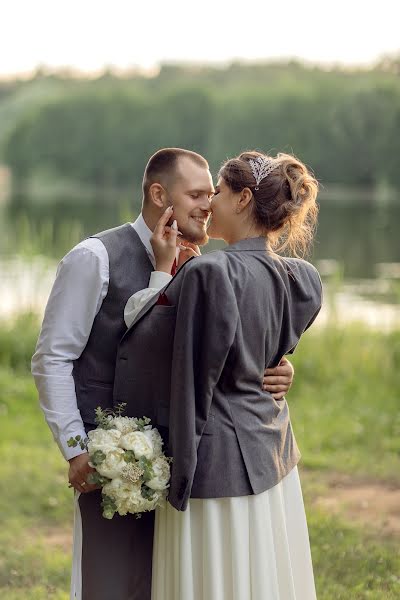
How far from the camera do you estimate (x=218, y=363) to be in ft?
8.56

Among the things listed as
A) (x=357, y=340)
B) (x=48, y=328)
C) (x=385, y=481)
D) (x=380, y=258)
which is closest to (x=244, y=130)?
(x=380, y=258)

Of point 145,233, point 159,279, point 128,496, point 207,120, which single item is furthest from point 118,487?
point 207,120

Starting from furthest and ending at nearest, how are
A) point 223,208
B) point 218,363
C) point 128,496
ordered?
point 223,208
point 128,496
point 218,363

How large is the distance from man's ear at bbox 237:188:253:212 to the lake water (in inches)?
41.1

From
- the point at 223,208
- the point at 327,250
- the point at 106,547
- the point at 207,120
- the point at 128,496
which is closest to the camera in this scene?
the point at 128,496

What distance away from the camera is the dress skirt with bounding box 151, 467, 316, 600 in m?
2.71

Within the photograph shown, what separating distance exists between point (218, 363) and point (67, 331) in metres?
0.56

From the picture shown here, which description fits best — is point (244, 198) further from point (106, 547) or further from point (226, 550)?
point (106, 547)

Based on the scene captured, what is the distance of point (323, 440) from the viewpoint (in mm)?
A: 7309

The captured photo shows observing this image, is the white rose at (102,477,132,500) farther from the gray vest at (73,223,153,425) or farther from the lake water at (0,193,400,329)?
the lake water at (0,193,400,329)

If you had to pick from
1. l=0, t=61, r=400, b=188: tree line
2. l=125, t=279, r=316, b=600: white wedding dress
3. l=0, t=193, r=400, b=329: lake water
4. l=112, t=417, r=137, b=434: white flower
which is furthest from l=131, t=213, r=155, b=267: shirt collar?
l=0, t=61, r=400, b=188: tree line

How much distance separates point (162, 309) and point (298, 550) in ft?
2.87

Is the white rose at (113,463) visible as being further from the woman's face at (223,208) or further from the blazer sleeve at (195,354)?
the woman's face at (223,208)

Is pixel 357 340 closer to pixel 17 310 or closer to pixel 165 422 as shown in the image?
pixel 17 310
